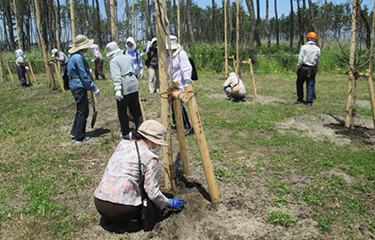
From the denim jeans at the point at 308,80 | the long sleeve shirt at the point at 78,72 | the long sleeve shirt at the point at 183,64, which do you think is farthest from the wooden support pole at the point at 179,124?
the denim jeans at the point at 308,80

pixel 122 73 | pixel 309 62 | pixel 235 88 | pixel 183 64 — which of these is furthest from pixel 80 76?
pixel 309 62

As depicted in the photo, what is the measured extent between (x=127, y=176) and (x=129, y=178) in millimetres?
26

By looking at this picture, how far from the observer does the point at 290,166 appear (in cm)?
423

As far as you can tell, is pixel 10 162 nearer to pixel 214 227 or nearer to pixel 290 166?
pixel 214 227

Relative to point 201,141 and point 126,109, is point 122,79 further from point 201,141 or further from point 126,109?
point 201,141

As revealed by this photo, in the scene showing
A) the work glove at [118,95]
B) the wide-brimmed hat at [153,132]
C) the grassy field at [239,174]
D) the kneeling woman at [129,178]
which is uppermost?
the work glove at [118,95]

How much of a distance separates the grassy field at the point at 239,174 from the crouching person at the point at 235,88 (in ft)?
2.79

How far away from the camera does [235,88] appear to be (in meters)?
8.36

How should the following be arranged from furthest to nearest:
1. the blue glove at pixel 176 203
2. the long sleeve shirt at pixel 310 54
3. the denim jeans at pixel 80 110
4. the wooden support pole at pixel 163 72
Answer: the long sleeve shirt at pixel 310 54, the denim jeans at pixel 80 110, the blue glove at pixel 176 203, the wooden support pole at pixel 163 72

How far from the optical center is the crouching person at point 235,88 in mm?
8383

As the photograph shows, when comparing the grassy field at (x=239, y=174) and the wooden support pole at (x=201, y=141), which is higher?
the wooden support pole at (x=201, y=141)

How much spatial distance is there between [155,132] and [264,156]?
7.90ft

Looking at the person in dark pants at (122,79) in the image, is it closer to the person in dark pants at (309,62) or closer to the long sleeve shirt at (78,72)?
the long sleeve shirt at (78,72)

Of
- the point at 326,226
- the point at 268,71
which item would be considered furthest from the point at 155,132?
the point at 268,71
